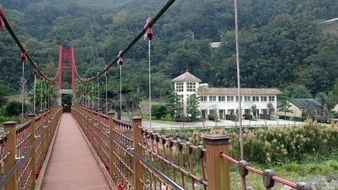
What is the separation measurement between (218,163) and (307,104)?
3417 cm

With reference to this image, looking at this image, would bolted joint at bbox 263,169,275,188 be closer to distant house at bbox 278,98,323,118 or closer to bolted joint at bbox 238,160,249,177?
bolted joint at bbox 238,160,249,177

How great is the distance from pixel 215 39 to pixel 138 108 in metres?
28.4

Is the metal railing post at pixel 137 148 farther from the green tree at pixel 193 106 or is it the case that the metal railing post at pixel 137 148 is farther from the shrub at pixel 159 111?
the shrub at pixel 159 111

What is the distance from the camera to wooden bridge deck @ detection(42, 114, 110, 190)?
4281 mm

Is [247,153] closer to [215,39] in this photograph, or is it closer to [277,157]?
[277,157]

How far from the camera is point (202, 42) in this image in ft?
150

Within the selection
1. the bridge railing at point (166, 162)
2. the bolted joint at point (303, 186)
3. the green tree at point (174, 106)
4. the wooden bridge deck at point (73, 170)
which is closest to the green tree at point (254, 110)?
the green tree at point (174, 106)

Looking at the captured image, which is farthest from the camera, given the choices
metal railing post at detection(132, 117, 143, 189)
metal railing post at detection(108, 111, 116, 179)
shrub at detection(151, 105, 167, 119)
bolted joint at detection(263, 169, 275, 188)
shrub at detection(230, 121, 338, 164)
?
shrub at detection(151, 105, 167, 119)

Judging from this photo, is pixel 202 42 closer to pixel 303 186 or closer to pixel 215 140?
pixel 215 140

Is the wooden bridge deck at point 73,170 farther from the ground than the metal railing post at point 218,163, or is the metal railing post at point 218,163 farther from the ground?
the metal railing post at point 218,163

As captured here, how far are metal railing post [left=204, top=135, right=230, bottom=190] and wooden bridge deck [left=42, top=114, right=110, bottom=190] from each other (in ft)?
Result: 9.90

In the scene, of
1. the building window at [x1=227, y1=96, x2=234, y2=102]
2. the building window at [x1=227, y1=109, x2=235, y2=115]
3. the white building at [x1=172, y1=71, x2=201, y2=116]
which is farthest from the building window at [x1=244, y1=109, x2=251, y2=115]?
the white building at [x1=172, y1=71, x2=201, y2=116]

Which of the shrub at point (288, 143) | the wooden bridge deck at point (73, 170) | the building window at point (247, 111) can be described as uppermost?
the building window at point (247, 111)

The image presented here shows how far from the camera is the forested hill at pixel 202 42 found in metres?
38.5
